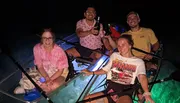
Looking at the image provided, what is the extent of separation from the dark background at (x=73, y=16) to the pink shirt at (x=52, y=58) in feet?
18.4

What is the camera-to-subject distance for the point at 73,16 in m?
14.8

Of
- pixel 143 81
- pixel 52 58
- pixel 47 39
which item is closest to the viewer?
pixel 143 81

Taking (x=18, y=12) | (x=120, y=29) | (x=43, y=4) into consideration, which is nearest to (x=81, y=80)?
(x=120, y=29)

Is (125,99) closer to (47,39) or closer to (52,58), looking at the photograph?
(52,58)

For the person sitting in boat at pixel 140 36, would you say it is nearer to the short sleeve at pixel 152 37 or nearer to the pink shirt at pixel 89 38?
the short sleeve at pixel 152 37

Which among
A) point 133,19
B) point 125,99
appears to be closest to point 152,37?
point 133,19

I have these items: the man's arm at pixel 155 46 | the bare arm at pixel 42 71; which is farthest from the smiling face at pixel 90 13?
the bare arm at pixel 42 71

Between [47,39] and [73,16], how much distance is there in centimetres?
1058

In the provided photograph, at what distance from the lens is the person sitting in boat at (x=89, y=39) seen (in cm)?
553

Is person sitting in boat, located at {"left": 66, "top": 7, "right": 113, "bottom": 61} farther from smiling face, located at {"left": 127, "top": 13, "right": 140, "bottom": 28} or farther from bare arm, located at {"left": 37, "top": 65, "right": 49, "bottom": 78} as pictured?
bare arm, located at {"left": 37, "top": 65, "right": 49, "bottom": 78}

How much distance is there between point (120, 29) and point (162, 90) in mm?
1920

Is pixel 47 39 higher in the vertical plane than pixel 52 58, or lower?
higher

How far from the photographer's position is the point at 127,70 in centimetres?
399

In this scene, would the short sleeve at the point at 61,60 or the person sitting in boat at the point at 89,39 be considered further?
the person sitting in boat at the point at 89,39
